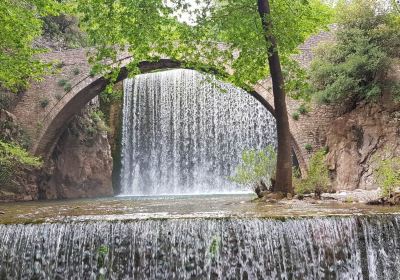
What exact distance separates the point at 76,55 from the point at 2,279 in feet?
40.9

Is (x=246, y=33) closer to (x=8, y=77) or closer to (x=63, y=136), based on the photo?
(x=8, y=77)

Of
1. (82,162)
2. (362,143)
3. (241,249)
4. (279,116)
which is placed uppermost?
(279,116)

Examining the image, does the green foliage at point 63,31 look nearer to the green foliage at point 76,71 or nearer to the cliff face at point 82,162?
the cliff face at point 82,162

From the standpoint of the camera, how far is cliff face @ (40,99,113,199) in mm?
18594

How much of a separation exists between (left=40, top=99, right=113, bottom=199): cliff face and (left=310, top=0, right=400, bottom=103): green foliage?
9.93 m

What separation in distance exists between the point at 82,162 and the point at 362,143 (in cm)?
1130

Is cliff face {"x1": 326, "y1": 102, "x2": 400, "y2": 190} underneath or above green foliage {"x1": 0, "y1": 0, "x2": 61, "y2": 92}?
underneath

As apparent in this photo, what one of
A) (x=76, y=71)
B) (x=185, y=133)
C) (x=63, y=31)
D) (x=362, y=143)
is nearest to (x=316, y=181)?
(x=362, y=143)

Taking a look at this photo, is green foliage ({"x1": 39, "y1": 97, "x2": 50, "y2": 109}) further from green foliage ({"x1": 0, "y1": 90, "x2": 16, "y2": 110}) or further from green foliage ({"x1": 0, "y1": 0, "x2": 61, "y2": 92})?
green foliage ({"x1": 0, "y1": 0, "x2": 61, "y2": 92})

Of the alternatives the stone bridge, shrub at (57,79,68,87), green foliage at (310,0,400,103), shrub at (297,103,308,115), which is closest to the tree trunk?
green foliage at (310,0,400,103)

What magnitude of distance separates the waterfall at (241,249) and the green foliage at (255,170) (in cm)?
389

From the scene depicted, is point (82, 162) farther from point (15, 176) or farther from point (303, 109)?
point (303, 109)

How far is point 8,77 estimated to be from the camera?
10.7m

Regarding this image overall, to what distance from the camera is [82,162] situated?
1919 centimetres
